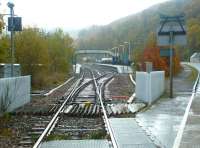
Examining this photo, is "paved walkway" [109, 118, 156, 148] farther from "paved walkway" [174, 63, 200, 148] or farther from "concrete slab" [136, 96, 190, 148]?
"paved walkway" [174, 63, 200, 148]

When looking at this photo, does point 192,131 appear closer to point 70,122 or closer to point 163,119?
point 163,119

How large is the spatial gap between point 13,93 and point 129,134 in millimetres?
8597

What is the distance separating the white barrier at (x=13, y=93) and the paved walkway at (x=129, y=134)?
4.32 m

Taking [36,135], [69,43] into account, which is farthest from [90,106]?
[69,43]

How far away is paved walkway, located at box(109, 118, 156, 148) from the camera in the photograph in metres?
11.8

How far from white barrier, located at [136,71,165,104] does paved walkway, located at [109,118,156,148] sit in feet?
19.1

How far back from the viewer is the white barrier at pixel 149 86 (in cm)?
2264

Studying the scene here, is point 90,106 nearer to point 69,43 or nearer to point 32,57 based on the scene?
point 32,57

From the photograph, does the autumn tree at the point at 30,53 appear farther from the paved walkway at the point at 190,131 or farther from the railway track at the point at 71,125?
the paved walkway at the point at 190,131

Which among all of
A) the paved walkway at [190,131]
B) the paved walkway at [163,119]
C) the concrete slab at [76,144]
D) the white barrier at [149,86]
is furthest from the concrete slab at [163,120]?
the concrete slab at [76,144]

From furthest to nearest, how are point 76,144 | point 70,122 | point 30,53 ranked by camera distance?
point 30,53
point 70,122
point 76,144

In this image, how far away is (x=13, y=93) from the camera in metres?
20.8

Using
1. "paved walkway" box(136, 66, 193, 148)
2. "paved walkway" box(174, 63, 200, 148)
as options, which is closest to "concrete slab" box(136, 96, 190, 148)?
"paved walkway" box(136, 66, 193, 148)

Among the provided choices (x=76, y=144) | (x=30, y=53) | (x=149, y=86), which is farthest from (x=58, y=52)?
(x=76, y=144)
